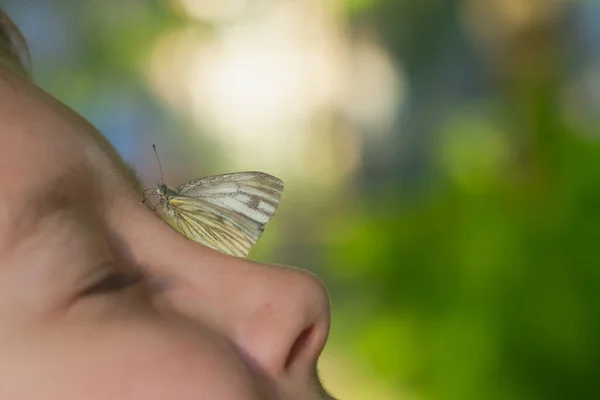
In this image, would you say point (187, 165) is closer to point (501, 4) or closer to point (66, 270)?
point (501, 4)

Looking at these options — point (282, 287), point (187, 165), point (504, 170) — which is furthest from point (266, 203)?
point (187, 165)

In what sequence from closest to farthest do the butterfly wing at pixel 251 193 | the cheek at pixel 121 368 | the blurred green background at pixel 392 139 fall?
the cheek at pixel 121 368 → the butterfly wing at pixel 251 193 → the blurred green background at pixel 392 139

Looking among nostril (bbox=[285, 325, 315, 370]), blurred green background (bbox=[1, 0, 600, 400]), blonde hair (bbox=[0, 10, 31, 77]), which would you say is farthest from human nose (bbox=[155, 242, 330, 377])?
blurred green background (bbox=[1, 0, 600, 400])

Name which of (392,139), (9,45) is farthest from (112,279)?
(392,139)

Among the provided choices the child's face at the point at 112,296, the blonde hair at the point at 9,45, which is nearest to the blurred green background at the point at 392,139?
the blonde hair at the point at 9,45

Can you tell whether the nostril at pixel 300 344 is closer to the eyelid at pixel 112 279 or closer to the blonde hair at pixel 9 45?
the eyelid at pixel 112 279

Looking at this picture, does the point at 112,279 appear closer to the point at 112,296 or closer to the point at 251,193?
the point at 112,296

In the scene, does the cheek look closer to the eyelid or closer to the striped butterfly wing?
the eyelid

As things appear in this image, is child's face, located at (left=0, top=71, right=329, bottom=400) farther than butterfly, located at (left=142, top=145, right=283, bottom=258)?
No
